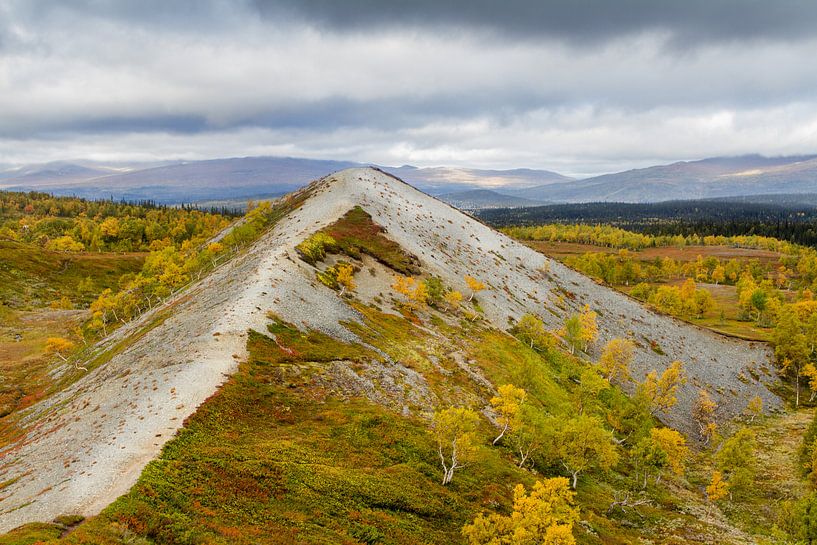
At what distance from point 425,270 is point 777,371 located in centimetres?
9946

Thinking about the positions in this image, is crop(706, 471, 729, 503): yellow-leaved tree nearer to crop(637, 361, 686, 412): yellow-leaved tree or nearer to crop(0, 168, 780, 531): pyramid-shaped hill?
crop(637, 361, 686, 412): yellow-leaved tree

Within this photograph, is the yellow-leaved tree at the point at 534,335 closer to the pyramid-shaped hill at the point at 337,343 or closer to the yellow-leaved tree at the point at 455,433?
the pyramid-shaped hill at the point at 337,343

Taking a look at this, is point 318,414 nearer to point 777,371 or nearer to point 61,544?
point 61,544

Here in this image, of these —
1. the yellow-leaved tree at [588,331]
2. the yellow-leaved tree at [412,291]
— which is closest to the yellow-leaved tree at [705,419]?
the yellow-leaved tree at [588,331]

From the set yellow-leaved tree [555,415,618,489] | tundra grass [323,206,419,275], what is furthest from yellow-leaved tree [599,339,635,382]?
tundra grass [323,206,419,275]

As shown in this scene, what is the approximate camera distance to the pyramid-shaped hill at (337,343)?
32.1 metres

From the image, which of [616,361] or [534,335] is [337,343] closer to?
[534,335]

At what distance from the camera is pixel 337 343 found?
57.5 metres

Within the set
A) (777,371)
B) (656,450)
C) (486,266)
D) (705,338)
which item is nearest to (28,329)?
(486,266)

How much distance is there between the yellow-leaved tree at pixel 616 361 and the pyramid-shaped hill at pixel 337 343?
22.9 ft

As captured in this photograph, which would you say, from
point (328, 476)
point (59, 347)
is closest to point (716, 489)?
point (328, 476)

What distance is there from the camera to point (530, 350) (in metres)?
84.5

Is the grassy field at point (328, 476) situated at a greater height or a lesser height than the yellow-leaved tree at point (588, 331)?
greater

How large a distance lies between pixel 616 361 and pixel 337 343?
6564cm
